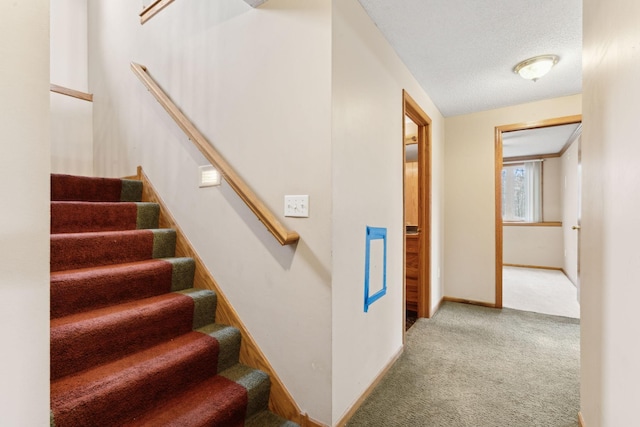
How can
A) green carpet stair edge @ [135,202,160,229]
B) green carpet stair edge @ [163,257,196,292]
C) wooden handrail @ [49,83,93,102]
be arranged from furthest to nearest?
wooden handrail @ [49,83,93,102]
green carpet stair edge @ [135,202,160,229]
green carpet stair edge @ [163,257,196,292]

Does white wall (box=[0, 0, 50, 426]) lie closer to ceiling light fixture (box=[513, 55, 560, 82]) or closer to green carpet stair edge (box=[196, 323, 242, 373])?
green carpet stair edge (box=[196, 323, 242, 373])

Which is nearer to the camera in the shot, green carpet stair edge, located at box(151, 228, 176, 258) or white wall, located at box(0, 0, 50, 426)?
white wall, located at box(0, 0, 50, 426)

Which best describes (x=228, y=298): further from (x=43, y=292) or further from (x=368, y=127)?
(x=368, y=127)

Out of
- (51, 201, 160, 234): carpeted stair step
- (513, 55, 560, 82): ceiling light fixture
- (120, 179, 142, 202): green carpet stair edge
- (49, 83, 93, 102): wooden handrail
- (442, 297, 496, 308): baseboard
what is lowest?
(442, 297, 496, 308): baseboard

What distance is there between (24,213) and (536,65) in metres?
3.13

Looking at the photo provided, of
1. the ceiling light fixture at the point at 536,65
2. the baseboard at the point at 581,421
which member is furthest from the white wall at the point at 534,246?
the baseboard at the point at 581,421

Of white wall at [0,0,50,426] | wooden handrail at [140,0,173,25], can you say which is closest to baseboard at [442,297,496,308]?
white wall at [0,0,50,426]

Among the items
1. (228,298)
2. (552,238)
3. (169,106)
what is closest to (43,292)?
(228,298)

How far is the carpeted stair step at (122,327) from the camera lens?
129 centimetres

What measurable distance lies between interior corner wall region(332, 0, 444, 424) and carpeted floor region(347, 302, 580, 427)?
0.60ft

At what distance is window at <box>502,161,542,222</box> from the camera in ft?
20.6

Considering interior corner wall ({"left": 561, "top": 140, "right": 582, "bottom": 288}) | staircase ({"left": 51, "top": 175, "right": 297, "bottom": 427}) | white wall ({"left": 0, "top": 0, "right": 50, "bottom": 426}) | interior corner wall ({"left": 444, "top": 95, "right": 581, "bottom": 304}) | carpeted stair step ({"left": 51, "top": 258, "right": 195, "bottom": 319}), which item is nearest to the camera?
white wall ({"left": 0, "top": 0, "right": 50, "bottom": 426})

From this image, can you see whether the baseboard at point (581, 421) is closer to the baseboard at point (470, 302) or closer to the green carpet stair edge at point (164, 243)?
the baseboard at point (470, 302)

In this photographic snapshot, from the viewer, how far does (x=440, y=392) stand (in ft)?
6.11
